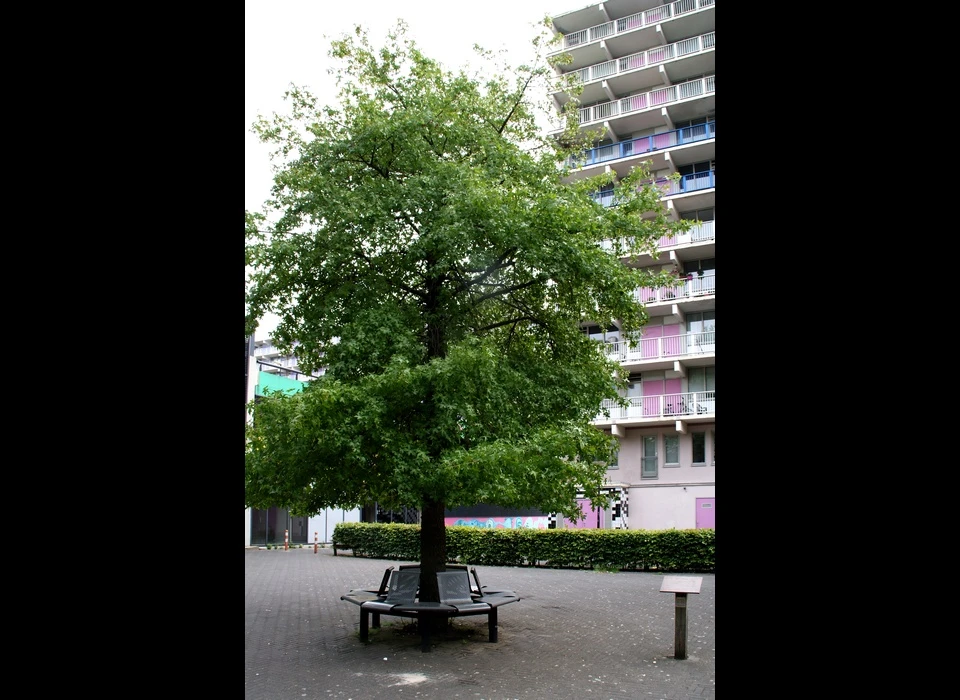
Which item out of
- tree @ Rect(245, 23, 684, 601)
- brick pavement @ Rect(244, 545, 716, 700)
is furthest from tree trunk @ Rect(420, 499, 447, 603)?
brick pavement @ Rect(244, 545, 716, 700)

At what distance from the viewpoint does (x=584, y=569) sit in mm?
22484

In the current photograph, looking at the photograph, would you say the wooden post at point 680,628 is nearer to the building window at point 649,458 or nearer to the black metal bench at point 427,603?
the black metal bench at point 427,603

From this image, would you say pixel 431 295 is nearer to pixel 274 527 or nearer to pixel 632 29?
pixel 274 527

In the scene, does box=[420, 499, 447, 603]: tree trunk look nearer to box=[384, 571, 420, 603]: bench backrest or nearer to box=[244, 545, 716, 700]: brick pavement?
box=[384, 571, 420, 603]: bench backrest

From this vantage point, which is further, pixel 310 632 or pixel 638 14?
pixel 638 14

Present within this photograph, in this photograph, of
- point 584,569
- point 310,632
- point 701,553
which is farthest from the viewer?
point 584,569

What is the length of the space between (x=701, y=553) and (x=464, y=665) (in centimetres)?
1306

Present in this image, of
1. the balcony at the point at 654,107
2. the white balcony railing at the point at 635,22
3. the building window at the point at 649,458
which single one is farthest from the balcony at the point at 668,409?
the white balcony railing at the point at 635,22

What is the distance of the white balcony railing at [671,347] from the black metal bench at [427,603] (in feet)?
62.8

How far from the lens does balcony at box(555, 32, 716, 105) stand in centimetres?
3278
